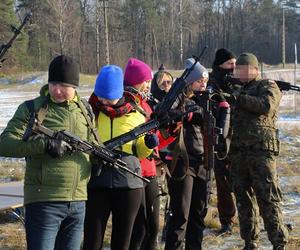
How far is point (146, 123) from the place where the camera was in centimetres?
365

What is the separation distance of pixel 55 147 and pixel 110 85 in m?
0.85

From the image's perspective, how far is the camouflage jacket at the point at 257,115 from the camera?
14.7 feet

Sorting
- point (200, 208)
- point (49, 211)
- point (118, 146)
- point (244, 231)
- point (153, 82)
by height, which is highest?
point (153, 82)

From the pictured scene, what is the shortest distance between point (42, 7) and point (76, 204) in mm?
45224

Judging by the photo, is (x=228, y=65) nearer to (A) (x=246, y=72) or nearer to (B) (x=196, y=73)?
(A) (x=246, y=72)

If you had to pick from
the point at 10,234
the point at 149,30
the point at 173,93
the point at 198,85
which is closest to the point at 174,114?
the point at 173,93

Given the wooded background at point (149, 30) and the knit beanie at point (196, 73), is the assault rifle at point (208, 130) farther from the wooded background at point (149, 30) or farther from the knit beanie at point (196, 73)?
the wooded background at point (149, 30)

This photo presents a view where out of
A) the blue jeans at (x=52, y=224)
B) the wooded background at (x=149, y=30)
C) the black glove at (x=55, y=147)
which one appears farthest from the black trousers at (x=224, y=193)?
the wooded background at (x=149, y=30)

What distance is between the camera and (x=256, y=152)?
15.0 feet

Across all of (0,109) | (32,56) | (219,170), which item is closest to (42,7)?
(32,56)

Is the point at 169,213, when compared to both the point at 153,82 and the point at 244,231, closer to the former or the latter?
the point at 244,231

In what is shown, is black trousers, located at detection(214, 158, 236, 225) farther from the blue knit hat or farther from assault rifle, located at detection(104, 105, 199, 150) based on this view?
the blue knit hat

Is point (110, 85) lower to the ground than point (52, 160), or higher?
higher

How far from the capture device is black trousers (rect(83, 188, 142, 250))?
11.6 feet
